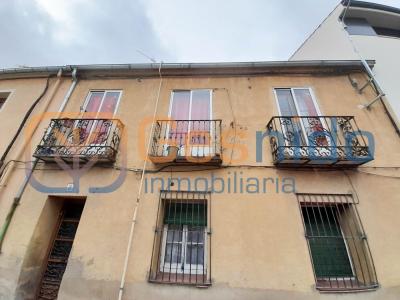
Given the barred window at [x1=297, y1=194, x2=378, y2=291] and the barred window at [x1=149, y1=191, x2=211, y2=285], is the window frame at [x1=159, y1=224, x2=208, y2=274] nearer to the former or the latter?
the barred window at [x1=149, y1=191, x2=211, y2=285]

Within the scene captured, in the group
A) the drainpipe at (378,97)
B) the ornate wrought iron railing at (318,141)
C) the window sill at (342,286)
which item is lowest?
the window sill at (342,286)

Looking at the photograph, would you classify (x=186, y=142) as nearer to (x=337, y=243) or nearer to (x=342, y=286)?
(x=337, y=243)

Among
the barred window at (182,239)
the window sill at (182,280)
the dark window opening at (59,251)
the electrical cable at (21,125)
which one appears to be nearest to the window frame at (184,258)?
the barred window at (182,239)

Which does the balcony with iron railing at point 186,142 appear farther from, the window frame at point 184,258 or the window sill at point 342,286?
the window sill at point 342,286

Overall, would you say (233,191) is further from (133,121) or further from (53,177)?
(53,177)

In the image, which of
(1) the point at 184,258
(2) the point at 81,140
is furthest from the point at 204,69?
(1) the point at 184,258

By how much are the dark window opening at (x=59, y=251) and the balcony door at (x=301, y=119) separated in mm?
6039

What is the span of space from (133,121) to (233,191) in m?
3.50

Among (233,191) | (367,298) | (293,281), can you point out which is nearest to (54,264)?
(233,191)

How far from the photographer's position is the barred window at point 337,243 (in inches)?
163

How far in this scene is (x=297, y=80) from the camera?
639 cm

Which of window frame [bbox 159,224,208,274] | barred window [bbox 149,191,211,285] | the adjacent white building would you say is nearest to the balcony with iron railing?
barred window [bbox 149,191,211,285]

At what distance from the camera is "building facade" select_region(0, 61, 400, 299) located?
4074 mm

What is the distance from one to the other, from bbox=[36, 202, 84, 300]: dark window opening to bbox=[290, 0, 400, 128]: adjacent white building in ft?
30.0
